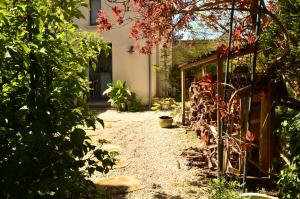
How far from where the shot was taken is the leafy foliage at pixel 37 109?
2584 millimetres

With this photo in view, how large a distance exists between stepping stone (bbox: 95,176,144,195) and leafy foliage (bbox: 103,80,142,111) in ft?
27.1

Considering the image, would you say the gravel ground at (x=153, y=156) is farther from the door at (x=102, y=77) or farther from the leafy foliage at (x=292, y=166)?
the door at (x=102, y=77)

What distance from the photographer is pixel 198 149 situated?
7.73 meters

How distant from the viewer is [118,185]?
18.6 feet

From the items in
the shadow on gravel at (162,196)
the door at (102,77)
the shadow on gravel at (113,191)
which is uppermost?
the door at (102,77)

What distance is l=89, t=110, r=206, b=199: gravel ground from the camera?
5449mm

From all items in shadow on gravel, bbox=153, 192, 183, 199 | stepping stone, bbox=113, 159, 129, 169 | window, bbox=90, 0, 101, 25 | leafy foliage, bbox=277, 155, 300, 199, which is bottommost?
shadow on gravel, bbox=153, 192, 183, 199

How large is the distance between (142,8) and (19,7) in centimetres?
284

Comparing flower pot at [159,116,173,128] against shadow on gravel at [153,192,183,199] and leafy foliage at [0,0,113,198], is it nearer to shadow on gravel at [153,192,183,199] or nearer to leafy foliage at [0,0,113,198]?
shadow on gravel at [153,192,183,199]

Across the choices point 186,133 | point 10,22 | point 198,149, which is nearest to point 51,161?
point 10,22

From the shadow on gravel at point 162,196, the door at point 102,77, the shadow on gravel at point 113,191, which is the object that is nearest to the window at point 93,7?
the door at point 102,77

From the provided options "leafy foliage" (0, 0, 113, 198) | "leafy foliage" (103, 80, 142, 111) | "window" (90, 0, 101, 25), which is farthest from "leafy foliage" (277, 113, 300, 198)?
"window" (90, 0, 101, 25)

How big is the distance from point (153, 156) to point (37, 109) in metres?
5.16

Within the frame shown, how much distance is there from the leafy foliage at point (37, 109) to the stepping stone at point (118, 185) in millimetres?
2320
